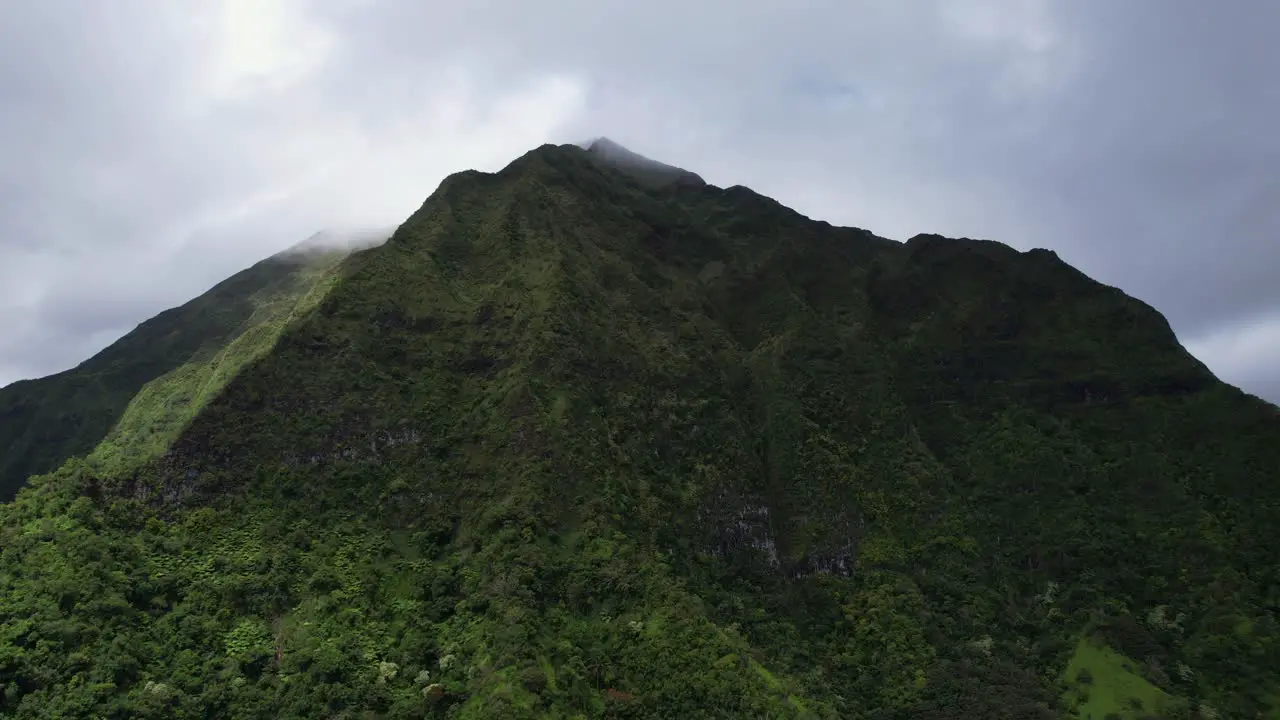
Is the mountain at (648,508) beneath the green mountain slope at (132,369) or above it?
beneath

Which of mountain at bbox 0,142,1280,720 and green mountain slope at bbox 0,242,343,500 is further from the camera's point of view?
green mountain slope at bbox 0,242,343,500

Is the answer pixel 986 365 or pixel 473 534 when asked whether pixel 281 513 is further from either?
pixel 986 365

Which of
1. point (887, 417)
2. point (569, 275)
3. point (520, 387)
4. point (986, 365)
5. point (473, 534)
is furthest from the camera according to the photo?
point (986, 365)

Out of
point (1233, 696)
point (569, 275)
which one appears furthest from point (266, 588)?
point (1233, 696)

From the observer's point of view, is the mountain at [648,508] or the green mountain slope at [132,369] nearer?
the mountain at [648,508]
